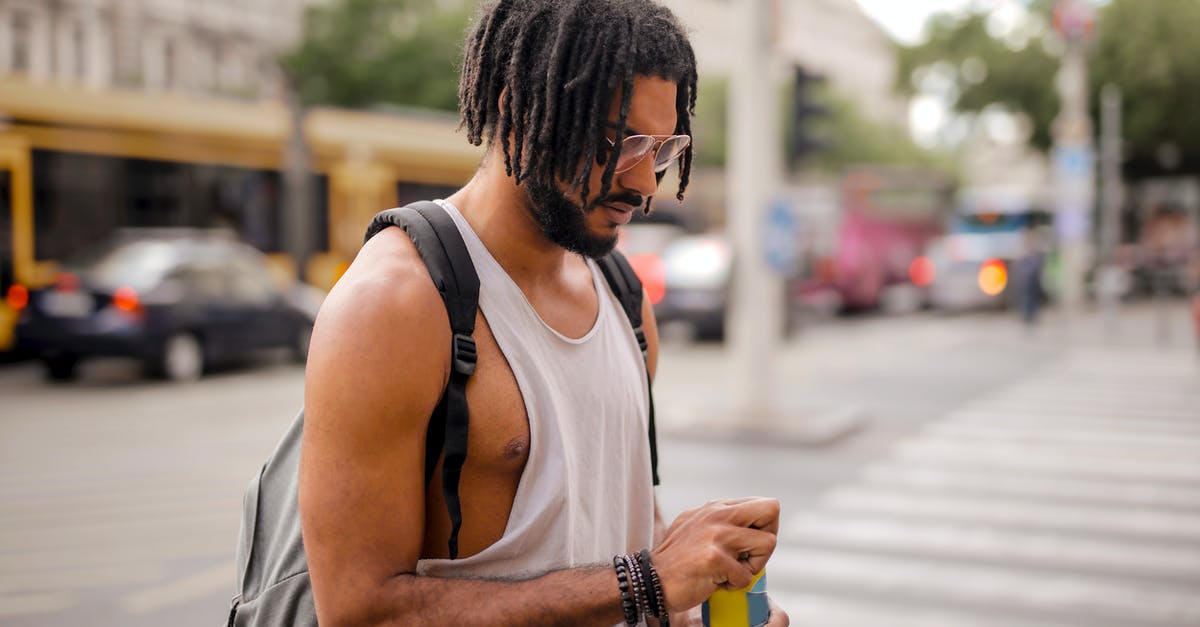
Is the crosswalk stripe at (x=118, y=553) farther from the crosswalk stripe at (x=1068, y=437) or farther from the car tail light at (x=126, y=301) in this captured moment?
the car tail light at (x=126, y=301)

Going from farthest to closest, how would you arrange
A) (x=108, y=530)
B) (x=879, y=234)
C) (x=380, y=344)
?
(x=879, y=234)
(x=108, y=530)
(x=380, y=344)

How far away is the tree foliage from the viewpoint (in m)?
33.8

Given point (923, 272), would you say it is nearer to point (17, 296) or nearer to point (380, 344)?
point (17, 296)

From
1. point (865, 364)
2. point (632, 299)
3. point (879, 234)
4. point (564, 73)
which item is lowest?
point (865, 364)

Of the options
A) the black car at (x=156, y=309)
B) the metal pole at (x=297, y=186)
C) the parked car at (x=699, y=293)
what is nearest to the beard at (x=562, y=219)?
the black car at (x=156, y=309)

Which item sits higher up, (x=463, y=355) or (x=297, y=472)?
(x=463, y=355)

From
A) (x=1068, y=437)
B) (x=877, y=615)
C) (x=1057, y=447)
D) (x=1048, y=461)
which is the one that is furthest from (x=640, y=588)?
(x=1068, y=437)

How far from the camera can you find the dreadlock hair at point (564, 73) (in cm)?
170

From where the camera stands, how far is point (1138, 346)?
1916cm

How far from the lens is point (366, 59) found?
33469 millimetres

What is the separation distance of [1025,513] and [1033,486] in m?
0.88

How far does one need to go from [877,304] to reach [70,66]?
26.5 m

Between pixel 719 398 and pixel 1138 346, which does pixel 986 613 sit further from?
pixel 1138 346

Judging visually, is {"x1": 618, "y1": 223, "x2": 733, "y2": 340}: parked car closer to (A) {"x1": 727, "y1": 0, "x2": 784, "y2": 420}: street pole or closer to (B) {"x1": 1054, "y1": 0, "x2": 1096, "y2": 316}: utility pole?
(B) {"x1": 1054, "y1": 0, "x2": 1096, "y2": 316}: utility pole
